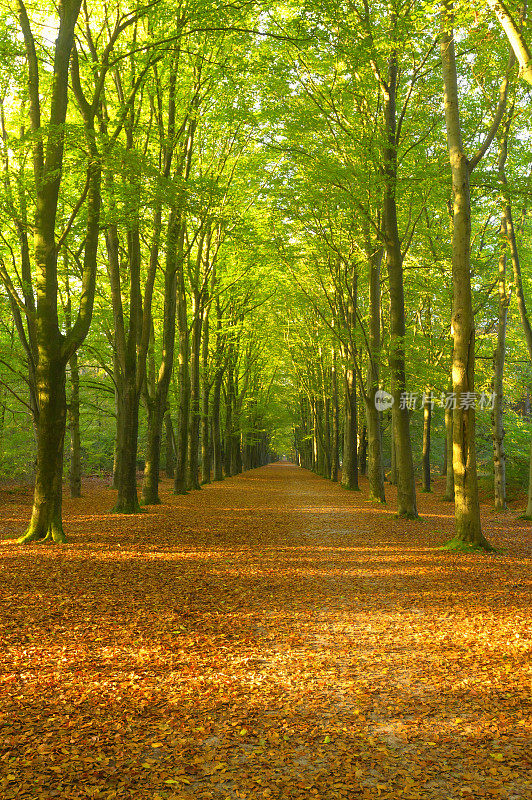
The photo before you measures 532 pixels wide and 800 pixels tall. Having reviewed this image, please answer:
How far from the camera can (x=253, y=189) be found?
2312 centimetres

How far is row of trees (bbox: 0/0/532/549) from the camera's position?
1063 cm

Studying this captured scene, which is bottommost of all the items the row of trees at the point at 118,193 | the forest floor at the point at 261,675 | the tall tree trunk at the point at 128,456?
→ the forest floor at the point at 261,675

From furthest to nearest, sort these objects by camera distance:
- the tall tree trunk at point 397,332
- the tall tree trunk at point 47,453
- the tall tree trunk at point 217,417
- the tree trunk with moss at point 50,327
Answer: the tall tree trunk at point 217,417
the tall tree trunk at point 397,332
the tall tree trunk at point 47,453
the tree trunk with moss at point 50,327

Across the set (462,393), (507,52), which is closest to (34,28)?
(507,52)

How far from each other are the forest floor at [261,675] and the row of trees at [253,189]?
3.00m

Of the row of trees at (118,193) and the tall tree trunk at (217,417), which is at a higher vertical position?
the row of trees at (118,193)

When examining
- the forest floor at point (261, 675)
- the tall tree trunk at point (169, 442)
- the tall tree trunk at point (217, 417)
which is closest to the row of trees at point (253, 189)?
the tall tree trunk at point (217, 417)

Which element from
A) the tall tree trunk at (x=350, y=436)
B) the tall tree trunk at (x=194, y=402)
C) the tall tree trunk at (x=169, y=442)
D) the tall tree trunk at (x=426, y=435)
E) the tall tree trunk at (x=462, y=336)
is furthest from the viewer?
the tall tree trunk at (x=169, y=442)

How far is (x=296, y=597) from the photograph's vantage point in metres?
7.64

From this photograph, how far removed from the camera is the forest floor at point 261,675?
11.3 feet

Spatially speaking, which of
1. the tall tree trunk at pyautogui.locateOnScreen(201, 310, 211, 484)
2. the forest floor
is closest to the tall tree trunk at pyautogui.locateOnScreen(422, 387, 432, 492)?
the tall tree trunk at pyautogui.locateOnScreen(201, 310, 211, 484)

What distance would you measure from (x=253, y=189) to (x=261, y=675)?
21123 millimetres

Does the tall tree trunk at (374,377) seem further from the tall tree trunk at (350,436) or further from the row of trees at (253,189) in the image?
the tall tree trunk at (350,436)

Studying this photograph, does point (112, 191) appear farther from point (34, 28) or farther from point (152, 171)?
point (34, 28)
